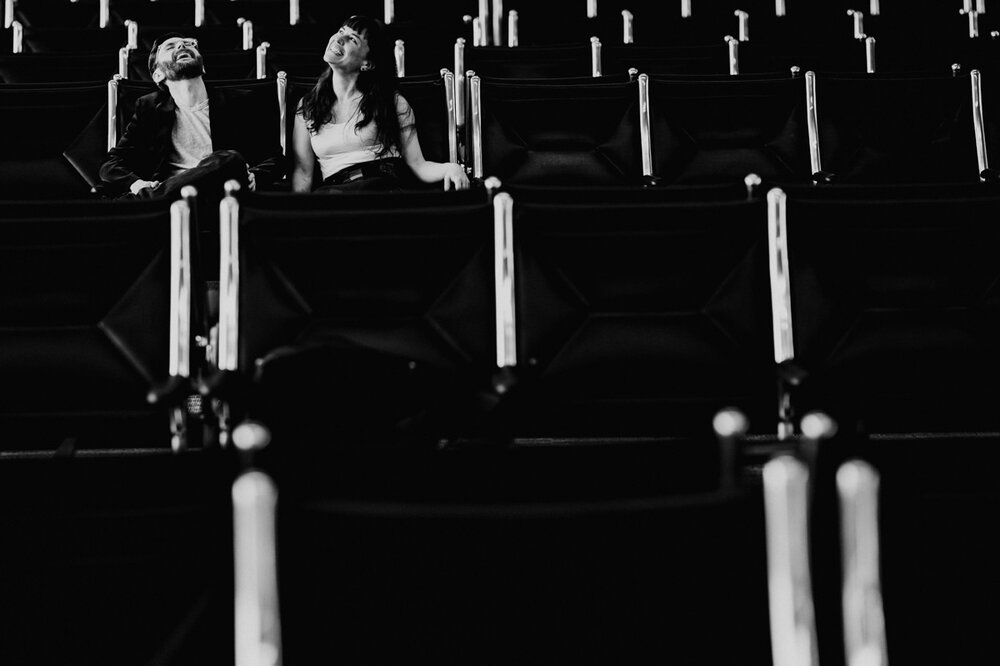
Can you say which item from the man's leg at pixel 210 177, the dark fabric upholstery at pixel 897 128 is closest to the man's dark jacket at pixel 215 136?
the man's leg at pixel 210 177

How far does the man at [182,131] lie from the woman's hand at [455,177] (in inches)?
9.8

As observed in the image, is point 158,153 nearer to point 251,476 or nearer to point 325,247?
point 325,247

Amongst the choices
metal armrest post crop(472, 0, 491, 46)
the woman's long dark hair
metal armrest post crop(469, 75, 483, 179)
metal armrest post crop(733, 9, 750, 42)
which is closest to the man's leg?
the woman's long dark hair

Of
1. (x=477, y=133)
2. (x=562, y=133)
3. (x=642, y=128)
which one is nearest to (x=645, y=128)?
(x=642, y=128)

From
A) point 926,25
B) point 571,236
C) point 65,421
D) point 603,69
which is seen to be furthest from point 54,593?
point 926,25

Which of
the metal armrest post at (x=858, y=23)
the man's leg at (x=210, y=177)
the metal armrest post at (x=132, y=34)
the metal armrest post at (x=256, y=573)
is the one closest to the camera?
the metal armrest post at (x=256, y=573)

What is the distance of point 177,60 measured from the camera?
144cm

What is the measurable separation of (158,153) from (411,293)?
0.63 meters

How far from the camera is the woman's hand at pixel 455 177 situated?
1.35m

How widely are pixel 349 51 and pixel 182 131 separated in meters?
0.27

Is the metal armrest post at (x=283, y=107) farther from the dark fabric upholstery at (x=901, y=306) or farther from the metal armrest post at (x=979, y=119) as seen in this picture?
the metal armrest post at (x=979, y=119)

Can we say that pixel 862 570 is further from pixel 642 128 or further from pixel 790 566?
pixel 642 128

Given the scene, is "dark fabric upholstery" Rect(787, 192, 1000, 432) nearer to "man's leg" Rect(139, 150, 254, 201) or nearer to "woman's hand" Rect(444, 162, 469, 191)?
"woman's hand" Rect(444, 162, 469, 191)

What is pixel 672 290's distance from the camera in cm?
99
